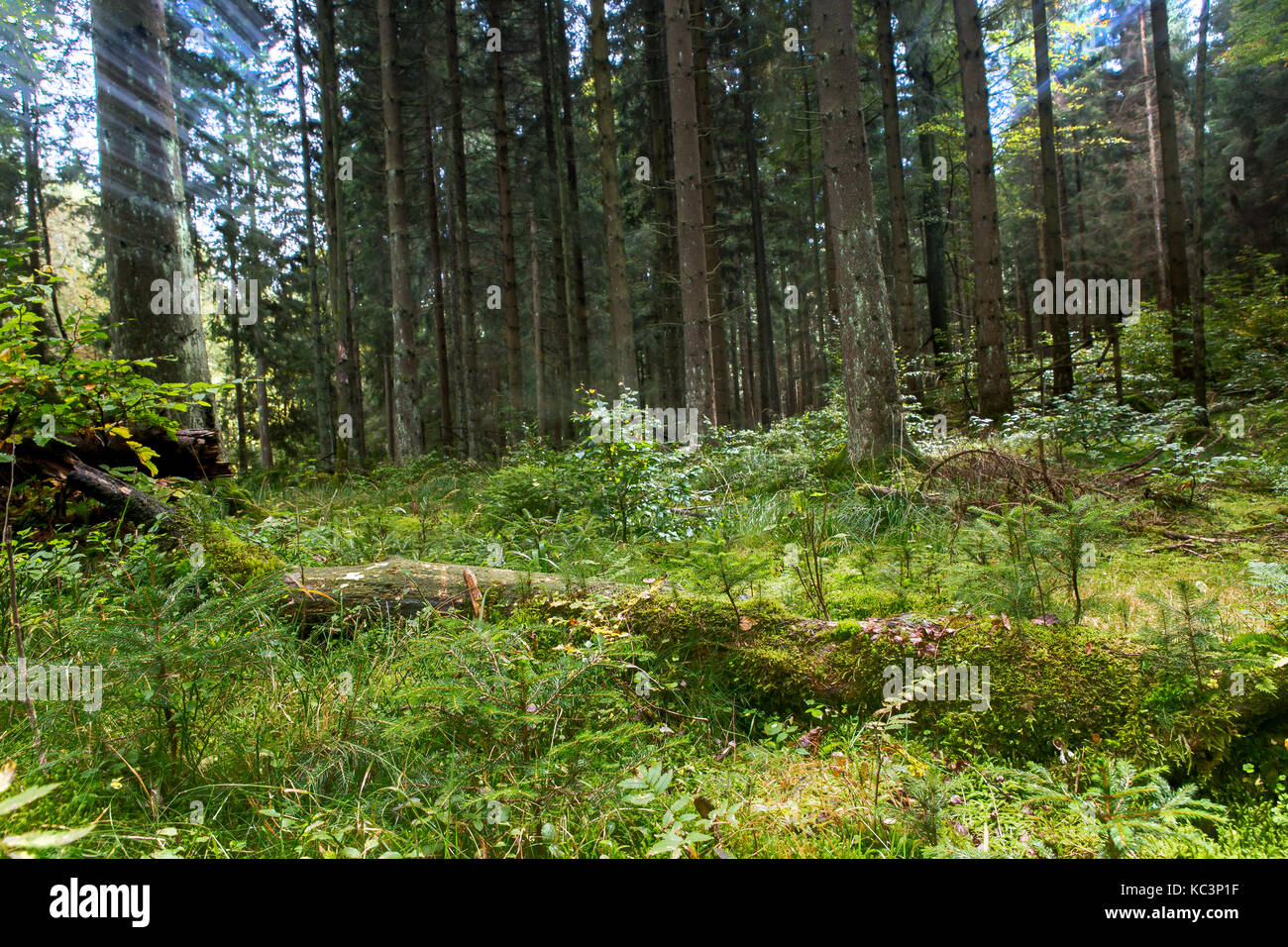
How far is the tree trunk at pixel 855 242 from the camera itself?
691 centimetres

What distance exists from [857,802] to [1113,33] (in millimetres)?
32973

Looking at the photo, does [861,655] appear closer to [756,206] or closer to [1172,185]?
[1172,185]

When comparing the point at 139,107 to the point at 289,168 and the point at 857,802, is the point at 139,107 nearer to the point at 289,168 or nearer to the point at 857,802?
the point at 857,802

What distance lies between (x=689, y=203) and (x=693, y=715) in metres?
9.68

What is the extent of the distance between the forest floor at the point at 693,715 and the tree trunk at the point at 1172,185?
10143 millimetres

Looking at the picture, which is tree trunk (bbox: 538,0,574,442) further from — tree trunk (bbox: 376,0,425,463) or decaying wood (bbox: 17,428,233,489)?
decaying wood (bbox: 17,428,233,489)

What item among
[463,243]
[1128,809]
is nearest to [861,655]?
[1128,809]

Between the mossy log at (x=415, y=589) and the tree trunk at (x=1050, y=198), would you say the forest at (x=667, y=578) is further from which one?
the tree trunk at (x=1050, y=198)

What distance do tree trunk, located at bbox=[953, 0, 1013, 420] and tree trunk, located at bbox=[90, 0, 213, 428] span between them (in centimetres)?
1139

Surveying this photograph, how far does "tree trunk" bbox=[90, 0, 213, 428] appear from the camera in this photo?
5.17 m

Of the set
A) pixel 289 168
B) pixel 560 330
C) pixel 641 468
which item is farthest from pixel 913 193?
pixel 289 168

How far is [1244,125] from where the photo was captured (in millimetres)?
20328

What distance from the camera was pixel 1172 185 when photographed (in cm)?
1209

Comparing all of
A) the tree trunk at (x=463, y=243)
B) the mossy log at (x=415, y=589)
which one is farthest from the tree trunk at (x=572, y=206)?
the mossy log at (x=415, y=589)
